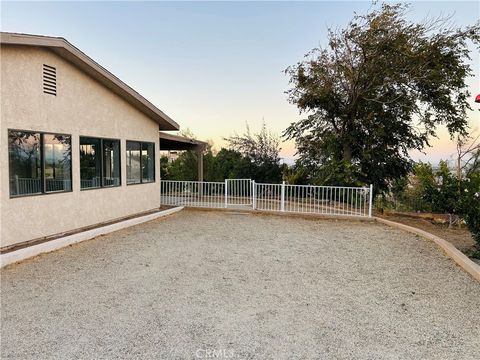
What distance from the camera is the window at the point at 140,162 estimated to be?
31.3 ft

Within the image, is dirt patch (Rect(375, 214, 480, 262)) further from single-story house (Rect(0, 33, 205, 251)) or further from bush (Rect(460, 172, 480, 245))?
single-story house (Rect(0, 33, 205, 251))

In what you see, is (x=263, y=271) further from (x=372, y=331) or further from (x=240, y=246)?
(x=372, y=331)

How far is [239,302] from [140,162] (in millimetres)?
7187

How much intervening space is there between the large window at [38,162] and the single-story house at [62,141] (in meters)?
0.02

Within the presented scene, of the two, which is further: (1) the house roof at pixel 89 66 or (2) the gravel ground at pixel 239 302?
(1) the house roof at pixel 89 66

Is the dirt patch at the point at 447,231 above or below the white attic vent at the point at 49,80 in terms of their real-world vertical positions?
below

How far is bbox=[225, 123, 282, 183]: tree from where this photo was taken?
1661 cm

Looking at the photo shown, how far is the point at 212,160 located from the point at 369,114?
8520 millimetres

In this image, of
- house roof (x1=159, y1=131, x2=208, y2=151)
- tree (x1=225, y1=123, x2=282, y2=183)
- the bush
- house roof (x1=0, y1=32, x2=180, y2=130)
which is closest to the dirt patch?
the bush

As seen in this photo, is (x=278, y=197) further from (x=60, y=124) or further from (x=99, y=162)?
(x=60, y=124)

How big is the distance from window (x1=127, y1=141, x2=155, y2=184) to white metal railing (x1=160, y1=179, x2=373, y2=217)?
7.15ft

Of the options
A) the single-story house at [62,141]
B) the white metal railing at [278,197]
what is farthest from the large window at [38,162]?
the white metal railing at [278,197]

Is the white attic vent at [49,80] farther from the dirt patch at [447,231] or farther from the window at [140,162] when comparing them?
the dirt patch at [447,231]

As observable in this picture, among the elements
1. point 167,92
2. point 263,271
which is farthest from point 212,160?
point 263,271
